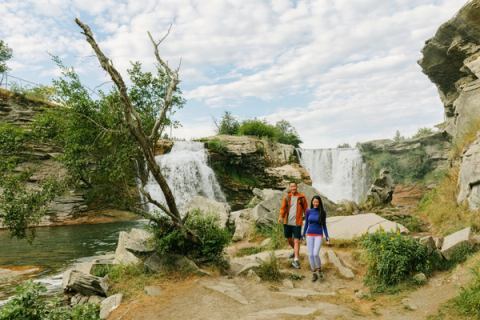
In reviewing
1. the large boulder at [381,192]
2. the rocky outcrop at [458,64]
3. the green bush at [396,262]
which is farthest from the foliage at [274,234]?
the rocky outcrop at [458,64]

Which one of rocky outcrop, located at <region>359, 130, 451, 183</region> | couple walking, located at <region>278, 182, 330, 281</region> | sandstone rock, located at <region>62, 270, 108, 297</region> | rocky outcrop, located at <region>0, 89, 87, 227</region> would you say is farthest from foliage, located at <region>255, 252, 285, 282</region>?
rocky outcrop, located at <region>359, 130, 451, 183</region>

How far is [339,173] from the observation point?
31.0m

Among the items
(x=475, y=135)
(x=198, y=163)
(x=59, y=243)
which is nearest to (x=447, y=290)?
(x=475, y=135)

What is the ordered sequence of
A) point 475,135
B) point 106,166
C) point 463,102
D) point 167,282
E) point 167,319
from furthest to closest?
1. point 463,102
2. point 475,135
3. point 106,166
4. point 167,282
5. point 167,319

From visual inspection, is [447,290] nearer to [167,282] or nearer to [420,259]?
[420,259]

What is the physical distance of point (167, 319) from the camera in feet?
21.9

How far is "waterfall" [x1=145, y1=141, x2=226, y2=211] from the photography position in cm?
2883

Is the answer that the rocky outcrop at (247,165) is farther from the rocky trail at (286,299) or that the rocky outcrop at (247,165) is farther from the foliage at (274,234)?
the rocky trail at (286,299)

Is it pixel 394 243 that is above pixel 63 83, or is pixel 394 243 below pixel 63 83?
below

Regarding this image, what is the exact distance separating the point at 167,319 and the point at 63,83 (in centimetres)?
665

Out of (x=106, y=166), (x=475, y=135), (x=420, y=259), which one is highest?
(x=475, y=135)

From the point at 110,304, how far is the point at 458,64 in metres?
22.6

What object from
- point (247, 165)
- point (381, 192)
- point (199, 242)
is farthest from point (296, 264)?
point (247, 165)

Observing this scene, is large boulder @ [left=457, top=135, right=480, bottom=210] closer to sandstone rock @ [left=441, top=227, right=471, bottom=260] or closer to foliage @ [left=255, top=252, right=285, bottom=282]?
sandstone rock @ [left=441, top=227, right=471, bottom=260]
